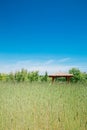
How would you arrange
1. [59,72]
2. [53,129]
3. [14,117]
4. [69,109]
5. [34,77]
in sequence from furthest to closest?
[59,72], [34,77], [69,109], [14,117], [53,129]

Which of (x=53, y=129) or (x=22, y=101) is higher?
(x=22, y=101)

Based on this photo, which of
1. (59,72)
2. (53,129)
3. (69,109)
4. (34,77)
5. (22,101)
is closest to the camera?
(53,129)

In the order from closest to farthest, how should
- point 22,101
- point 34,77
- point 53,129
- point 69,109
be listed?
point 53,129 < point 69,109 < point 22,101 < point 34,77

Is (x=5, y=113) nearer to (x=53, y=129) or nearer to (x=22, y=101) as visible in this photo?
(x=22, y=101)

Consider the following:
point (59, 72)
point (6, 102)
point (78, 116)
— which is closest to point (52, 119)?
point (78, 116)

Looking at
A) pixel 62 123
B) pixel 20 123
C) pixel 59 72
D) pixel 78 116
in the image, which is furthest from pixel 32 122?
pixel 59 72

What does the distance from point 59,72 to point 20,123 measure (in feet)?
104

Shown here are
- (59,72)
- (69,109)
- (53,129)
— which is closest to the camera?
(53,129)

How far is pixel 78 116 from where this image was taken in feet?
12.6

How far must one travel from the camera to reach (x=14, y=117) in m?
3.84

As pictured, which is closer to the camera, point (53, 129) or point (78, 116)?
point (53, 129)

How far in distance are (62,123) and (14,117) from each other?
0.79m

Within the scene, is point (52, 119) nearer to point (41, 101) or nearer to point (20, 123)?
point (20, 123)

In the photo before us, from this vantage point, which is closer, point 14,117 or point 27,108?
point 14,117
